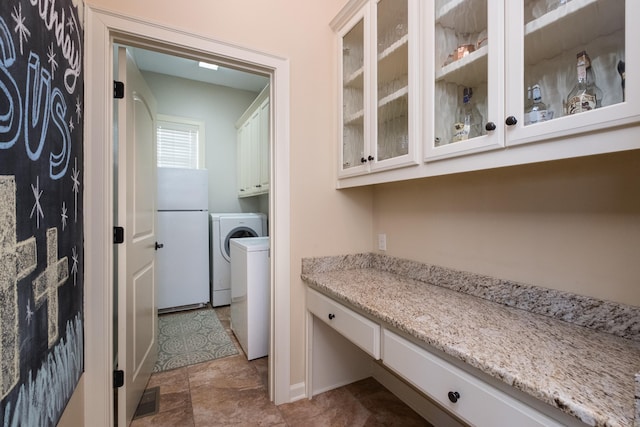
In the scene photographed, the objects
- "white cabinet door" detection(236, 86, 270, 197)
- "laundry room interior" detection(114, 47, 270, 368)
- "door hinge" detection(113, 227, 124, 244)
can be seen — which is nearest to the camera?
"door hinge" detection(113, 227, 124, 244)

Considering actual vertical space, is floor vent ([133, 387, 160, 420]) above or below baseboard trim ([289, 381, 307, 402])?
below

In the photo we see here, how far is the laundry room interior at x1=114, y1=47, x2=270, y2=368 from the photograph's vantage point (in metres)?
3.18

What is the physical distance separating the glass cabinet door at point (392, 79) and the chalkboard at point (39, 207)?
1323mm

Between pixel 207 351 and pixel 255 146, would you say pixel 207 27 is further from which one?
pixel 207 351

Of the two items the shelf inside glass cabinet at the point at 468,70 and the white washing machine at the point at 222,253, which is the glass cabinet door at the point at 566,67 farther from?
the white washing machine at the point at 222,253

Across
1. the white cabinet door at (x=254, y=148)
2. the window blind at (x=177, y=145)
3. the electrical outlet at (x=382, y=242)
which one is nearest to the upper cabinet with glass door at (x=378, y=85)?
the electrical outlet at (x=382, y=242)

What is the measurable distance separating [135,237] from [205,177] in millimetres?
1948

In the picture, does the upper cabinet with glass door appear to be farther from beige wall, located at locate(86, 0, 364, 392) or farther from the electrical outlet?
the electrical outlet

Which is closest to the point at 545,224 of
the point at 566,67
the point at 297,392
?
the point at 566,67

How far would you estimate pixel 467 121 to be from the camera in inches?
44.7

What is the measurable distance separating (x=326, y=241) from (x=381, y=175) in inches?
23.1

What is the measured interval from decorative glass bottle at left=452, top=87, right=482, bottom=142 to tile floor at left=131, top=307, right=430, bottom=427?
1.56 meters

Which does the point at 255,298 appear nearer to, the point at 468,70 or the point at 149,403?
the point at 149,403

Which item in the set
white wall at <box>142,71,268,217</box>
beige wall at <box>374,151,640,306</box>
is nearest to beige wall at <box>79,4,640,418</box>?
beige wall at <box>374,151,640,306</box>
